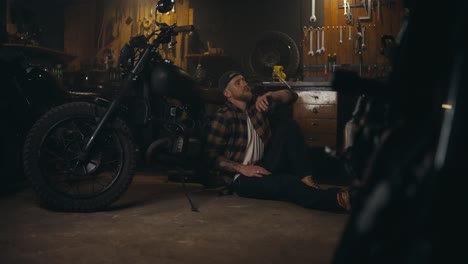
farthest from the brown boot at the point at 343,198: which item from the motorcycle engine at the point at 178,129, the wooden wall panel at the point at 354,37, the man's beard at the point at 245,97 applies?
the wooden wall panel at the point at 354,37

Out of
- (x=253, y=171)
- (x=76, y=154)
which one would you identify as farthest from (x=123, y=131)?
(x=253, y=171)

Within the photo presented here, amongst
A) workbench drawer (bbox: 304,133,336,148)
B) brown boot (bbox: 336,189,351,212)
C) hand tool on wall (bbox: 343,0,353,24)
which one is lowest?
brown boot (bbox: 336,189,351,212)

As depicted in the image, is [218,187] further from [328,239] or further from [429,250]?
[429,250]

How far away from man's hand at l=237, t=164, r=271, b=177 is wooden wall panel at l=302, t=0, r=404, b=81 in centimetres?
214

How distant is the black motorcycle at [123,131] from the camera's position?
240 centimetres

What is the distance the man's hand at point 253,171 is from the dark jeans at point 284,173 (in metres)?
0.03

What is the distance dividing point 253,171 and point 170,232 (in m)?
0.93

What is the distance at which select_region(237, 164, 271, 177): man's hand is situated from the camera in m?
2.84

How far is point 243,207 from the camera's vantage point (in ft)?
8.73

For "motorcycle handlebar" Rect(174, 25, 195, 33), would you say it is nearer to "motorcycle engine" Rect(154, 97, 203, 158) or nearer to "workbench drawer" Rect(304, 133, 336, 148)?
"motorcycle engine" Rect(154, 97, 203, 158)

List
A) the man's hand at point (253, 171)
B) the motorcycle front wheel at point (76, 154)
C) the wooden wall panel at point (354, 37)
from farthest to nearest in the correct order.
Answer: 1. the wooden wall panel at point (354, 37)
2. the man's hand at point (253, 171)
3. the motorcycle front wheel at point (76, 154)

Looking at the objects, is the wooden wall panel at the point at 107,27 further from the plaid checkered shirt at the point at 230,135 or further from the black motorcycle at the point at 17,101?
the plaid checkered shirt at the point at 230,135

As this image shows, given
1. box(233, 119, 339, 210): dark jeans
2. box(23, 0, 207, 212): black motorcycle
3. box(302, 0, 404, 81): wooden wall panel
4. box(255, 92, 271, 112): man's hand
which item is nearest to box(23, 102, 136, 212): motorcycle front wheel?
box(23, 0, 207, 212): black motorcycle

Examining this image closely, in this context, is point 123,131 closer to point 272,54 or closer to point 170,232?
point 170,232
